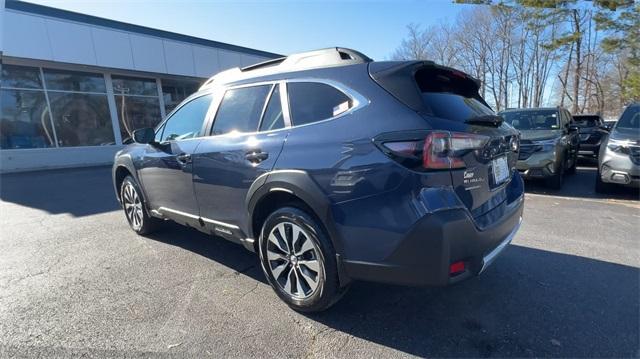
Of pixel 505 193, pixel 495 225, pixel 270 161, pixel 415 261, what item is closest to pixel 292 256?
pixel 270 161

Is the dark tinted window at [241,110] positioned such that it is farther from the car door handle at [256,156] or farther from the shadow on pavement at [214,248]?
the shadow on pavement at [214,248]

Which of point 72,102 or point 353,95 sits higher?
point 72,102

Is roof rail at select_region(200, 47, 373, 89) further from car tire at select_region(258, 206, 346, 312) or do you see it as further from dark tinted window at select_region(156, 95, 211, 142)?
car tire at select_region(258, 206, 346, 312)

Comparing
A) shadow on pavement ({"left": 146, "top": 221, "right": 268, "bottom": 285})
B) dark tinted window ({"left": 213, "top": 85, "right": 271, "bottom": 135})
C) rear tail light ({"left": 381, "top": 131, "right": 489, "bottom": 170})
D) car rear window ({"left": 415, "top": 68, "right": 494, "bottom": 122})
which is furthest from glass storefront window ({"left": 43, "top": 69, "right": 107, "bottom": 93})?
A: rear tail light ({"left": 381, "top": 131, "right": 489, "bottom": 170})

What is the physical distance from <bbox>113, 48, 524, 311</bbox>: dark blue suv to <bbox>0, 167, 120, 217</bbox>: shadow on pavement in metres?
4.47

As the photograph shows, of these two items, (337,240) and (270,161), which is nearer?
(337,240)

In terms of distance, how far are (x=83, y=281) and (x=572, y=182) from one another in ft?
30.9

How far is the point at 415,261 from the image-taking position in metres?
2.03

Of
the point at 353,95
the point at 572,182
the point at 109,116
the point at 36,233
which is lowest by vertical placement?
the point at 572,182

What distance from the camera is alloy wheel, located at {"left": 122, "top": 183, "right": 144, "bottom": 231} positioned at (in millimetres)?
4418

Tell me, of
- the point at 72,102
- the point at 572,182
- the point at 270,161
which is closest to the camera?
the point at 270,161

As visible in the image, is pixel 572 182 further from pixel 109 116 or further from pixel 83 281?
pixel 109 116

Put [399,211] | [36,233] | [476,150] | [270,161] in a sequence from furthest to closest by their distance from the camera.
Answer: [36,233]
[270,161]
[476,150]
[399,211]

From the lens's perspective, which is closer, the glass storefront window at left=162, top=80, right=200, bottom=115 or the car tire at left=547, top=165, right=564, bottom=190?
the car tire at left=547, top=165, right=564, bottom=190
